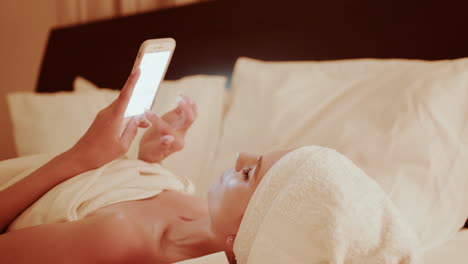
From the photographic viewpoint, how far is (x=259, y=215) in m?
0.75

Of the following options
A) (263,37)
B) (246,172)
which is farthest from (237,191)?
(263,37)

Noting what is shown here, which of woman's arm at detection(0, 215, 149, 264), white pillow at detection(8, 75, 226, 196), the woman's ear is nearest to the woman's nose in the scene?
the woman's ear

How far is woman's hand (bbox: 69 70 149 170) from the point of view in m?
0.82

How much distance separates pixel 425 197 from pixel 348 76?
1.33ft

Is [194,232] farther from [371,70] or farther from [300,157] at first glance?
[371,70]

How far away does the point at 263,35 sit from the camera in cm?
156

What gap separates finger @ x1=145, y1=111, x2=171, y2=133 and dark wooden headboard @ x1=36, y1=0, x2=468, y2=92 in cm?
20

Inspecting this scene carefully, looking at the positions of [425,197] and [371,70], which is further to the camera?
[371,70]

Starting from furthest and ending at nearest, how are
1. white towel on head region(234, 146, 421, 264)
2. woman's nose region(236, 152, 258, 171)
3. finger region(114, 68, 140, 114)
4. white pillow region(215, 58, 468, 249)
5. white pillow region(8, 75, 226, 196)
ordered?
1. white pillow region(8, 75, 226, 196)
2. white pillow region(215, 58, 468, 249)
3. woman's nose region(236, 152, 258, 171)
4. finger region(114, 68, 140, 114)
5. white towel on head region(234, 146, 421, 264)

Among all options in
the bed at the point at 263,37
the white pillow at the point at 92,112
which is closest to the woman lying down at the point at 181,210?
the white pillow at the point at 92,112

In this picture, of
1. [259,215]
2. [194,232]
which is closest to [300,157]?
[259,215]

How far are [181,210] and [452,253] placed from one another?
623 mm

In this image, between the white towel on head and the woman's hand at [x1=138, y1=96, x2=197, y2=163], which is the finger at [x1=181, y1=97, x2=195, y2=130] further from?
the white towel on head

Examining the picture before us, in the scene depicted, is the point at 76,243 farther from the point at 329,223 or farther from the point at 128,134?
the point at 329,223
